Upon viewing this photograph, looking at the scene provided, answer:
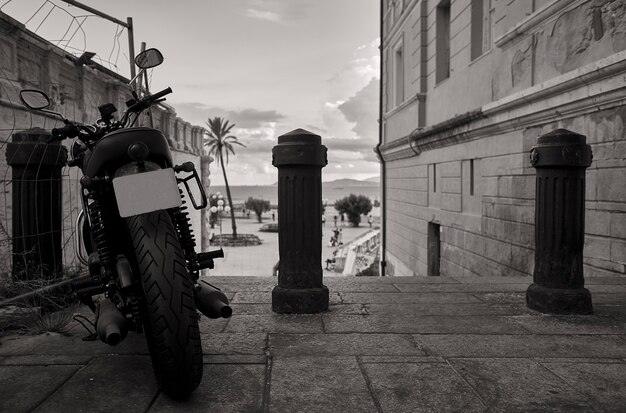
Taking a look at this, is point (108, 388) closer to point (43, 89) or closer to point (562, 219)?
point (562, 219)

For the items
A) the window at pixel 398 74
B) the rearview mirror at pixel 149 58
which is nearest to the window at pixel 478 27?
the window at pixel 398 74

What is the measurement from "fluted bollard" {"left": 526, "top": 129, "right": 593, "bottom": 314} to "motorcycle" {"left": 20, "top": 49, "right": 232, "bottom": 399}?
2580 mm

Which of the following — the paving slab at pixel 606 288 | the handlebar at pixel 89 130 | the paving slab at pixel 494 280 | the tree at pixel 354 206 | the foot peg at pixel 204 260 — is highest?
the handlebar at pixel 89 130

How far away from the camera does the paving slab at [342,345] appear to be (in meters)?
2.92

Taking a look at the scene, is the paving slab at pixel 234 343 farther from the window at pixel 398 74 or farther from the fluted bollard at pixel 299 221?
the window at pixel 398 74

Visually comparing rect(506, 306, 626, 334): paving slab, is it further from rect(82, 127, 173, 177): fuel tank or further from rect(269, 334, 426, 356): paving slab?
rect(82, 127, 173, 177): fuel tank

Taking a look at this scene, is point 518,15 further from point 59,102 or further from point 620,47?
point 59,102

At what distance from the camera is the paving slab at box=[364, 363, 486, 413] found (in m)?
A: 2.18

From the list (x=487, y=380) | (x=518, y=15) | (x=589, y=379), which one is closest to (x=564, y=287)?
(x=589, y=379)

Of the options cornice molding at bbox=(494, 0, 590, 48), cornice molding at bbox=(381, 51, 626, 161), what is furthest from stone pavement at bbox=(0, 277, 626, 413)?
cornice molding at bbox=(494, 0, 590, 48)

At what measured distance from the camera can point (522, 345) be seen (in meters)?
3.07

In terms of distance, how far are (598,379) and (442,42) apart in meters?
11.4

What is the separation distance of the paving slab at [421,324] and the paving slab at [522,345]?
14 centimetres

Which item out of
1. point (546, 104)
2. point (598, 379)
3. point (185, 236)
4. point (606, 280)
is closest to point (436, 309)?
point (598, 379)
